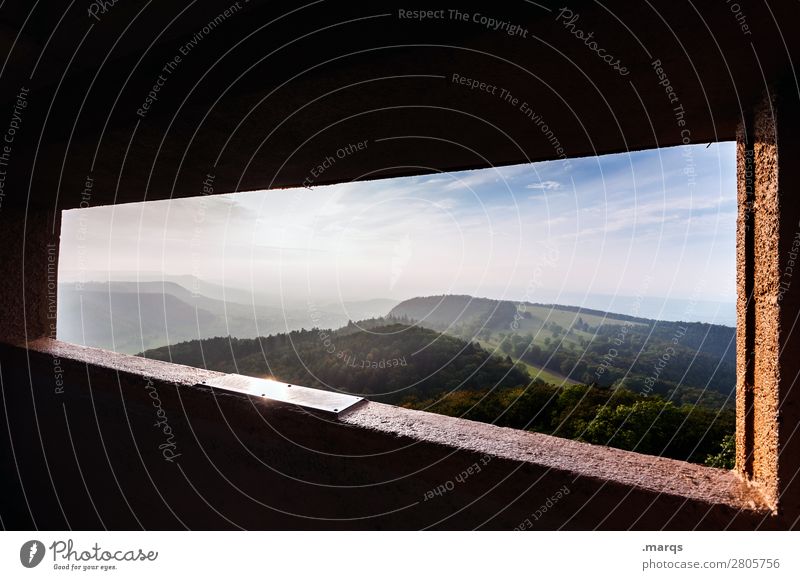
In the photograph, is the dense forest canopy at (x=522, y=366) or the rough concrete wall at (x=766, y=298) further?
the dense forest canopy at (x=522, y=366)

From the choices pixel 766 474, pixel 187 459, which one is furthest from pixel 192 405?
pixel 766 474

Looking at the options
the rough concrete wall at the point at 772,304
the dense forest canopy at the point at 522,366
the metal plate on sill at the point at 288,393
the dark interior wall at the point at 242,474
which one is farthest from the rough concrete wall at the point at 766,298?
the metal plate on sill at the point at 288,393

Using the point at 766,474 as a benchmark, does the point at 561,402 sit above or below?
below

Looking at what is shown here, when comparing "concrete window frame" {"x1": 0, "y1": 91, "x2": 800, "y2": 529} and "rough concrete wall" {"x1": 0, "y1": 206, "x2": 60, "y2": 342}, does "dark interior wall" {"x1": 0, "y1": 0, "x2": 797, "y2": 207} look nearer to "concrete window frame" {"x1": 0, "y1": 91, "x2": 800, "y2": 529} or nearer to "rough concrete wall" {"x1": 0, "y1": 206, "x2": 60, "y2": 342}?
"concrete window frame" {"x1": 0, "y1": 91, "x2": 800, "y2": 529}

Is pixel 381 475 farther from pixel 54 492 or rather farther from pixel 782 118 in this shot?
pixel 54 492

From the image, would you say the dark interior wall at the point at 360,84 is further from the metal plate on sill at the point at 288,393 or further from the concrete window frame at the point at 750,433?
the metal plate on sill at the point at 288,393

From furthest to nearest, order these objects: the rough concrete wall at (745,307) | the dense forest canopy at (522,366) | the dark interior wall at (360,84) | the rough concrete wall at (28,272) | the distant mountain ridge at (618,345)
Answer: the rough concrete wall at (28,272) < the dense forest canopy at (522,366) < the distant mountain ridge at (618,345) < the rough concrete wall at (745,307) < the dark interior wall at (360,84)

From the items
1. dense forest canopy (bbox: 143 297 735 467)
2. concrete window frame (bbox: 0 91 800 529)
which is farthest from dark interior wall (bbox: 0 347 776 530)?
dense forest canopy (bbox: 143 297 735 467)
